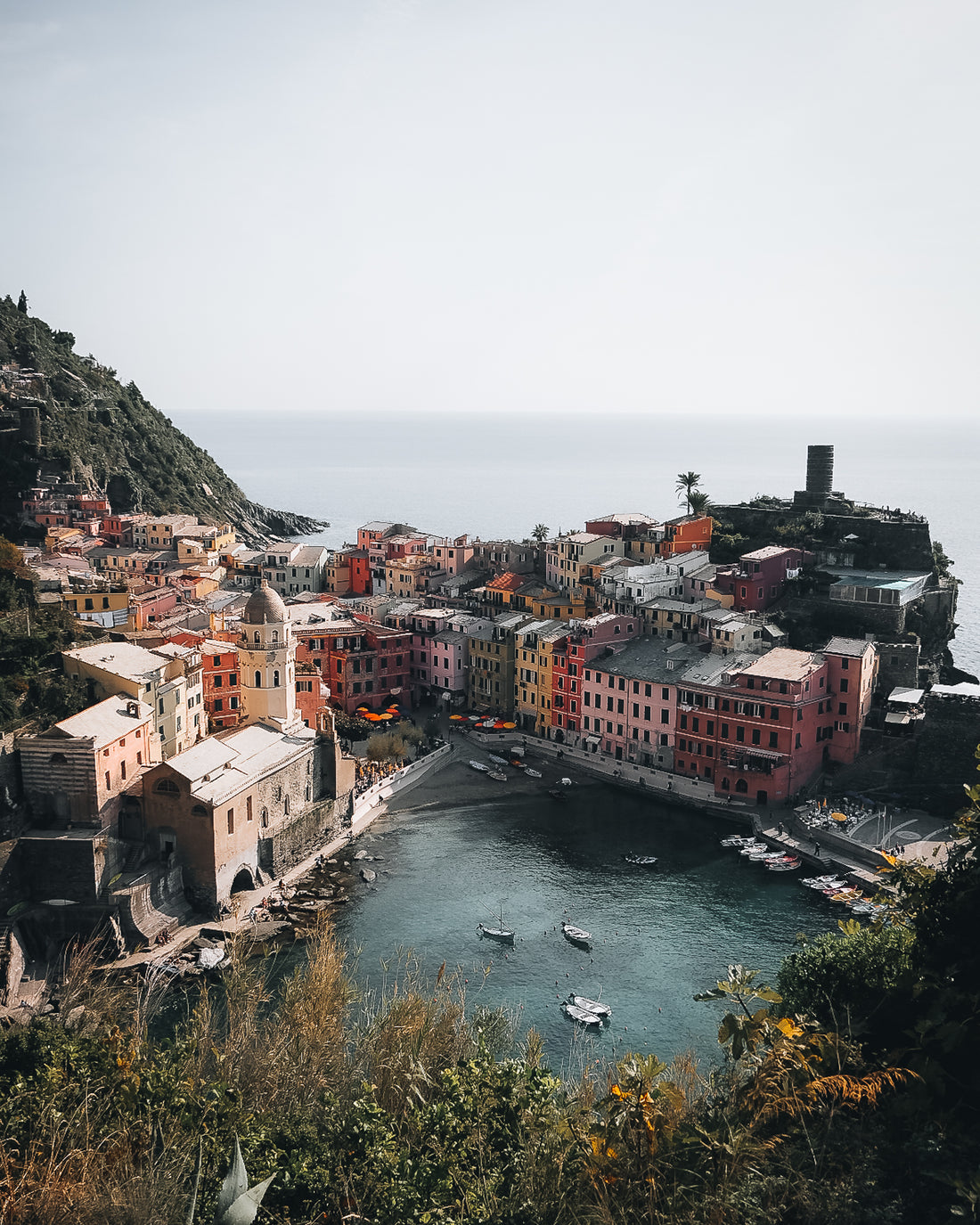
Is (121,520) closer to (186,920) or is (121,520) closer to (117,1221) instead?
(186,920)

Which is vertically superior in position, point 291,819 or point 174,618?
point 174,618

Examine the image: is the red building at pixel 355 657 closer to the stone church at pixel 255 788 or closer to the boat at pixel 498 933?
the stone church at pixel 255 788

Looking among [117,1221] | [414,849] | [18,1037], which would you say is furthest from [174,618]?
[117,1221]

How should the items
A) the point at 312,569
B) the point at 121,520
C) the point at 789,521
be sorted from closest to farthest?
1. the point at 789,521
2. the point at 312,569
3. the point at 121,520

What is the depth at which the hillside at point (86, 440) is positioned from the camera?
78438 millimetres

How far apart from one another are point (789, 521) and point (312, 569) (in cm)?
3043

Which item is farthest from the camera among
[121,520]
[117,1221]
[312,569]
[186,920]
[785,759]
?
[121,520]

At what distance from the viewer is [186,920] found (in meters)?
34.1

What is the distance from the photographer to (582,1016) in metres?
30.0

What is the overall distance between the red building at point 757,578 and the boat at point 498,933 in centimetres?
2486

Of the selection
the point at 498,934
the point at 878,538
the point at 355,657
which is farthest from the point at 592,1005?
the point at 878,538

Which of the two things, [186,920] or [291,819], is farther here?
[291,819]

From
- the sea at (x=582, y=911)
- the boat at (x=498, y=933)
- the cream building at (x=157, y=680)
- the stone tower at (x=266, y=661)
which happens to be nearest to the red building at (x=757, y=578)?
the sea at (x=582, y=911)

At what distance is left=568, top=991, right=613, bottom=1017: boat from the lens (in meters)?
30.2
